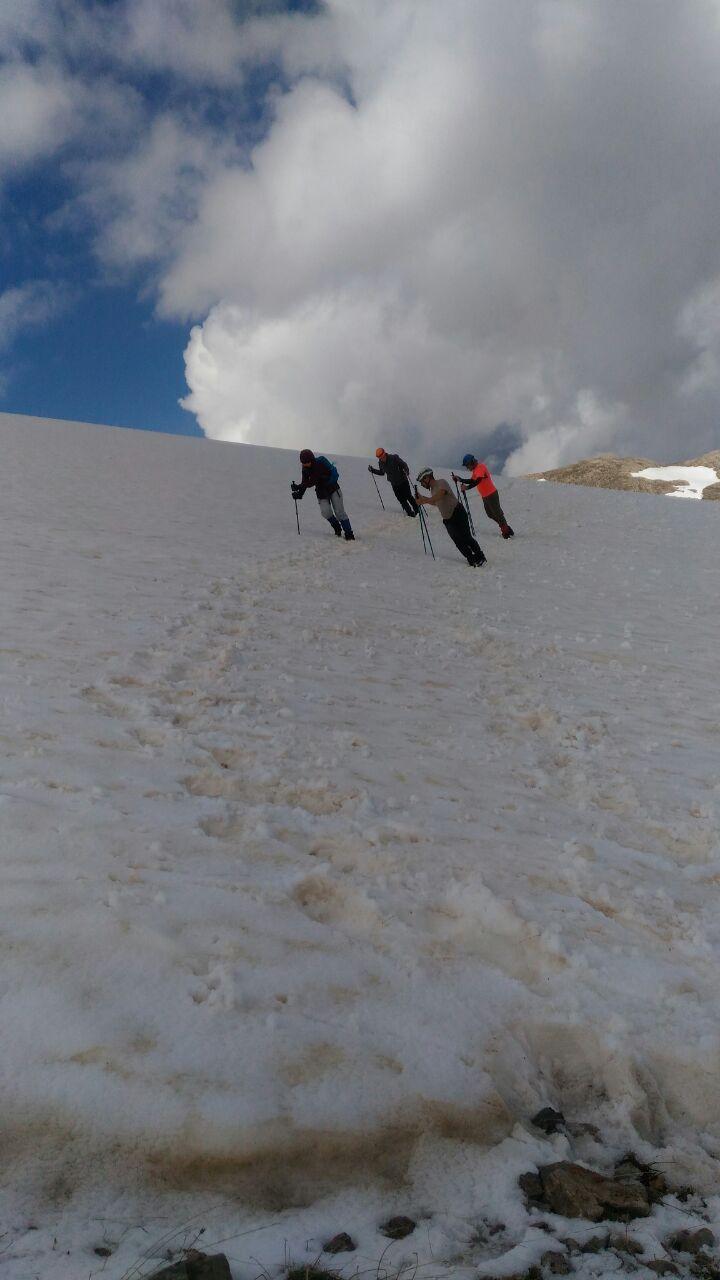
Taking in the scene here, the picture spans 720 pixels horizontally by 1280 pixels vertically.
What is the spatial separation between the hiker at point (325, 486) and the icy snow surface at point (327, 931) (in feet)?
25.2

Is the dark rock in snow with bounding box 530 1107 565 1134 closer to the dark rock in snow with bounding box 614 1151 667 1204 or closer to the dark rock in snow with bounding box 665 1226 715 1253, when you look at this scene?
the dark rock in snow with bounding box 614 1151 667 1204

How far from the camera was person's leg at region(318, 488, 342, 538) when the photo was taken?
56.7 feet

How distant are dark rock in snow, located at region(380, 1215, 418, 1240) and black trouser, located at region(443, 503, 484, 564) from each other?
44.9ft

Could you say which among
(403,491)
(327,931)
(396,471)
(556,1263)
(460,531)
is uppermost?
(396,471)

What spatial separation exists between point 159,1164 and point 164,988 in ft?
2.48

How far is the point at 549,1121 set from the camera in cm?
300

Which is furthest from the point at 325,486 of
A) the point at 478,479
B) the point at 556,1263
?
the point at 556,1263

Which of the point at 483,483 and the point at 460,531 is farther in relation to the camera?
the point at 483,483

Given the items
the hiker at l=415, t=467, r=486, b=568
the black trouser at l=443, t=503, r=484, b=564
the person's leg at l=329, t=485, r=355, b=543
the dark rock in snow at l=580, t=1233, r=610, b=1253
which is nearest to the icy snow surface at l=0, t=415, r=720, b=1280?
the dark rock in snow at l=580, t=1233, r=610, b=1253

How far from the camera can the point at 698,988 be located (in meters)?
3.77

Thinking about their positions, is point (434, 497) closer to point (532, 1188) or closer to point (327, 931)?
point (327, 931)

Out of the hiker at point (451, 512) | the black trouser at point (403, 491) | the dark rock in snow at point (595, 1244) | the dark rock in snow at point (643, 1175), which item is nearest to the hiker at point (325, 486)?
the hiker at point (451, 512)

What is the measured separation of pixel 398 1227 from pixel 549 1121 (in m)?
0.89

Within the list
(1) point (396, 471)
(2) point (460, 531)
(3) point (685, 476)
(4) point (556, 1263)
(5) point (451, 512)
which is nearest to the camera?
(4) point (556, 1263)
